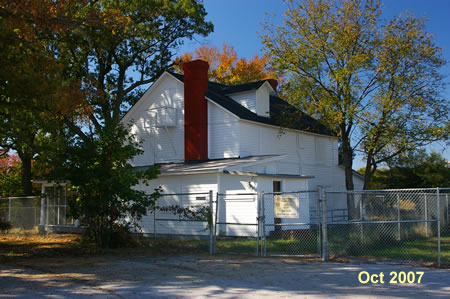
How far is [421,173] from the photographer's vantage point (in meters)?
26.7

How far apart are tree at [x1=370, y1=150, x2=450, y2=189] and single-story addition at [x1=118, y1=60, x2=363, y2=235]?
3853mm

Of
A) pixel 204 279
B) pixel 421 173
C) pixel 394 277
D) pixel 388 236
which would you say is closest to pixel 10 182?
pixel 388 236

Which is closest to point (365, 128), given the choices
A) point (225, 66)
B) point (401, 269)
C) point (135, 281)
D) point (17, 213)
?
point (401, 269)

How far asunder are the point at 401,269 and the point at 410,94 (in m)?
12.5

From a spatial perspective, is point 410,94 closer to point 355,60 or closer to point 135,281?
point 355,60

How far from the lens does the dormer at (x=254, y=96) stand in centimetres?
2483

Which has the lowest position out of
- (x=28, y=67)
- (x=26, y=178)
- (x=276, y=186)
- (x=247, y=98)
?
(x=276, y=186)

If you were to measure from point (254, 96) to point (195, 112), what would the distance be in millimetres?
3667

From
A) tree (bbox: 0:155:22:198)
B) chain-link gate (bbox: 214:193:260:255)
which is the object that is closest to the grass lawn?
chain-link gate (bbox: 214:193:260:255)

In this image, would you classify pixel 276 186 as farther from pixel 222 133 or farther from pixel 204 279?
pixel 204 279

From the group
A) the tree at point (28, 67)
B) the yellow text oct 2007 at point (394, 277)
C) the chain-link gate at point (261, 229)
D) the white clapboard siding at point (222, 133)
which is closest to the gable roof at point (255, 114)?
the white clapboard siding at point (222, 133)

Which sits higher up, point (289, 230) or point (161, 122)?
point (161, 122)

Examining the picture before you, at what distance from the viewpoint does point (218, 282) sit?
362 inches

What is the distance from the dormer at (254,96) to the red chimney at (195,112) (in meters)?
2.43
